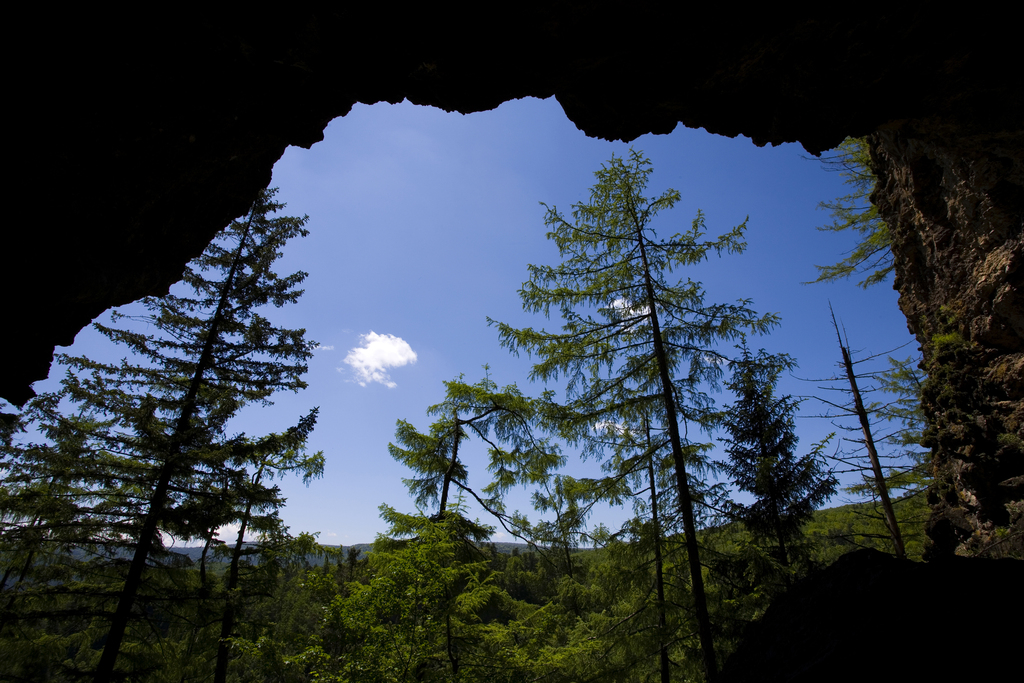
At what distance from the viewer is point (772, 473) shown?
972cm

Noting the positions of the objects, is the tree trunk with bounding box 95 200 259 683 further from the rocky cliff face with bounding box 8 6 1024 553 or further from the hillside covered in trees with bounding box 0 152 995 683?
the rocky cliff face with bounding box 8 6 1024 553

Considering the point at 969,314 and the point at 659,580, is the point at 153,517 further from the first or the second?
the point at 969,314

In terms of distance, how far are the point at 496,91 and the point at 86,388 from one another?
877 centimetres

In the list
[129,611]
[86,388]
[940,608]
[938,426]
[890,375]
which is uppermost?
[890,375]

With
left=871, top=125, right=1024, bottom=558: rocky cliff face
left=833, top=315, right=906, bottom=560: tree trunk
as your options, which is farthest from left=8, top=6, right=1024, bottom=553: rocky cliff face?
left=833, top=315, right=906, bottom=560: tree trunk

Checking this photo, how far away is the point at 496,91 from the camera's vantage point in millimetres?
5117

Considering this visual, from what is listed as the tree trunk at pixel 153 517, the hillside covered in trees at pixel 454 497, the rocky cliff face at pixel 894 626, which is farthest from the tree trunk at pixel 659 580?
the tree trunk at pixel 153 517

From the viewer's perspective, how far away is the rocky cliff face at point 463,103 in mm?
3641

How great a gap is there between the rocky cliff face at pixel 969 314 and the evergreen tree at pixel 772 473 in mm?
1932

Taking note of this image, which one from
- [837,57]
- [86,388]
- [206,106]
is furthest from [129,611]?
[837,57]

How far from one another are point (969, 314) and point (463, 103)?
27.8ft

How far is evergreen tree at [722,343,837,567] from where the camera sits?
365 inches

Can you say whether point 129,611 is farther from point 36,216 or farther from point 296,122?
point 296,122

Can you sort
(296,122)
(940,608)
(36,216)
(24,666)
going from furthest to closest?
(24,666), (296,122), (36,216), (940,608)
